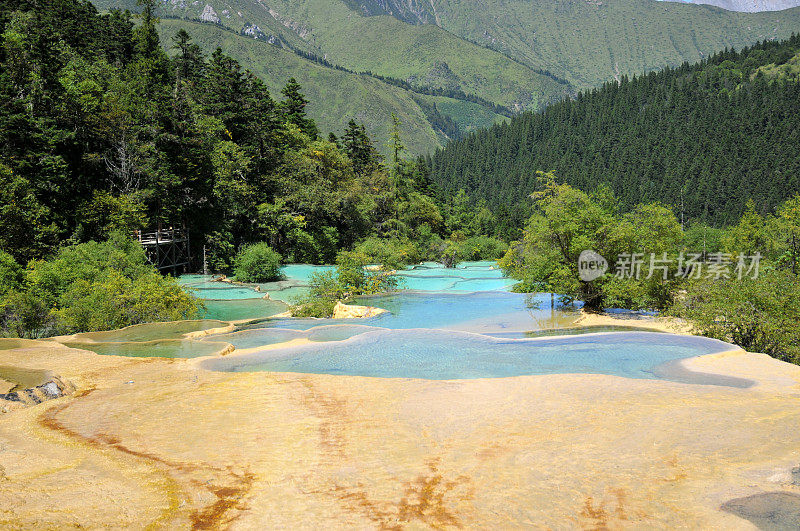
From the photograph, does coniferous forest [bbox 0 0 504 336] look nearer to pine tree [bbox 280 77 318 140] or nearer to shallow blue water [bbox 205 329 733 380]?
pine tree [bbox 280 77 318 140]

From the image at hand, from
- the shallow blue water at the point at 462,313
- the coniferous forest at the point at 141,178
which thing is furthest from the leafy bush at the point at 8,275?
the shallow blue water at the point at 462,313

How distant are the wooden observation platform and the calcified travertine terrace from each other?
1854cm

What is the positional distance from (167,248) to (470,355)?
22.4 metres

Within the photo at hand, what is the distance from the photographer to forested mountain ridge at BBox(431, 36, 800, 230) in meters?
86.2

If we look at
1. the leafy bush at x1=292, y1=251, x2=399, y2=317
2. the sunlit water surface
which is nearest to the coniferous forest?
the sunlit water surface

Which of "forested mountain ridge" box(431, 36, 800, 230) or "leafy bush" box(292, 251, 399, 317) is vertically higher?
"forested mountain ridge" box(431, 36, 800, 230)

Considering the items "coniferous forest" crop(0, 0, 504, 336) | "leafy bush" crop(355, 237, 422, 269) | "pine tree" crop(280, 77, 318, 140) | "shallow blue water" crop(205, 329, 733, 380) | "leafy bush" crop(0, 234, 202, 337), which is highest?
"pine tree" crop(280, 77, 318, 140)

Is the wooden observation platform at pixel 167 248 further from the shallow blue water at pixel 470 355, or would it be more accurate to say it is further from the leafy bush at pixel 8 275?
the shallow blue water at pixel 470 355

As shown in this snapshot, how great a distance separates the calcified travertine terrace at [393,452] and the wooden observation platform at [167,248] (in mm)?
18543

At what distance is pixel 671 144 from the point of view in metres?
101

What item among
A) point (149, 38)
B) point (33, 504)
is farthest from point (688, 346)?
point (149, 38)

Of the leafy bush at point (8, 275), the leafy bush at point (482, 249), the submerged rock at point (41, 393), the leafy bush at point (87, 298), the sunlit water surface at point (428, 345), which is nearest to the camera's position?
the submerged rock at point (41, 393)

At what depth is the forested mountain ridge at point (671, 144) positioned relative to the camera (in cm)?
8619

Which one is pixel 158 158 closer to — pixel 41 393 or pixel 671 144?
pixel 41 393
